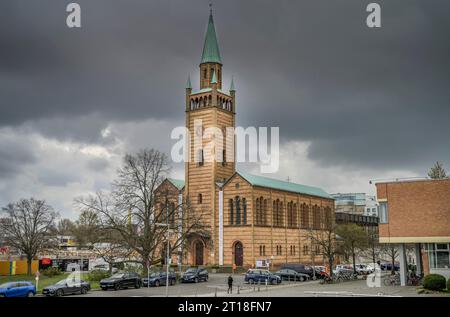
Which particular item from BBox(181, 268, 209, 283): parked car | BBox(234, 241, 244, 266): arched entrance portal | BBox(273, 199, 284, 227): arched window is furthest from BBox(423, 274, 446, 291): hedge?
BBox(273, 199, 284, 227): arched window

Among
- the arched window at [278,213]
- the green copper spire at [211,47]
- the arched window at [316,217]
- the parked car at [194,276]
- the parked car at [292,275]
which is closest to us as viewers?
the parked car at [194,276]

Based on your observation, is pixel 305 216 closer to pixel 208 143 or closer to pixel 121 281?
pixel 208 143

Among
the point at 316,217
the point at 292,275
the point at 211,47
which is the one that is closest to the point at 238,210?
the point at 292,275

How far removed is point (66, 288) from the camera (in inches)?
1612

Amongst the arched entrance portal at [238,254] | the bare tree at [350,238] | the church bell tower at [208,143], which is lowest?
the arched entrance portal at [238,254]

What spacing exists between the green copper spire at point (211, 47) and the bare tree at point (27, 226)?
109 feet

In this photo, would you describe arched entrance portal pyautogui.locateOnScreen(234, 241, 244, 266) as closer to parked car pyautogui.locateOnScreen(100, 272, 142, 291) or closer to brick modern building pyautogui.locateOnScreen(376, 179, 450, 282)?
parked car pyautogui.locateOnScreen(100, 272, 142, 291)

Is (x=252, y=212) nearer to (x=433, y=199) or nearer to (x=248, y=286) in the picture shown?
(x=248, y=286)

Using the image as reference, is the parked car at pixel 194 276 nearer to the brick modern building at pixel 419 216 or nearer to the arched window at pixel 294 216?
the brick modern building at pixel 419 216

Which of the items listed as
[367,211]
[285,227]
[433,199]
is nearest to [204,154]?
[285,227]

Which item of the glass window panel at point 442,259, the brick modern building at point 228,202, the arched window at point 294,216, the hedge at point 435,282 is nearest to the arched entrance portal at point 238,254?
the brick modern building at point 228,202

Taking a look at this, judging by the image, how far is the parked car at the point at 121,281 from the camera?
150ft
